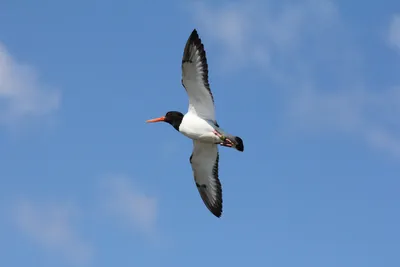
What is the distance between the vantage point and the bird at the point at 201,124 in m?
19.0

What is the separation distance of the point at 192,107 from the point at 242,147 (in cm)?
176

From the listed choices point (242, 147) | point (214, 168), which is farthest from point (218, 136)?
point (214, 168)

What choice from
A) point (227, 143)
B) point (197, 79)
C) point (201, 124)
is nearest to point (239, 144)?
point (227, 143)

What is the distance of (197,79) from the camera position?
19.2m

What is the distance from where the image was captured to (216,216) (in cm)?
2098

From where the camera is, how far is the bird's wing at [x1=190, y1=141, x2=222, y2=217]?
21.0 metres

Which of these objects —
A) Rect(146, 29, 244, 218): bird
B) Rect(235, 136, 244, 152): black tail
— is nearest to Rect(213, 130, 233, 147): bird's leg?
Rect(146, 29, 244, 218): bird

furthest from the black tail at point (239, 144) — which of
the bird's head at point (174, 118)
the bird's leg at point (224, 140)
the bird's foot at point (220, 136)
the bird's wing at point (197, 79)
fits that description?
the bird's head at point (174, 118)

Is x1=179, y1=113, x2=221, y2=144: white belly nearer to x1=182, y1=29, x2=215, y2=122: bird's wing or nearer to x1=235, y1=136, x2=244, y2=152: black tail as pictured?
x1=182, y1=29, x2=215, y2=122: bird's wing

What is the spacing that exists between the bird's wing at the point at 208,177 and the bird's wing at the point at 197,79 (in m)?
1.51

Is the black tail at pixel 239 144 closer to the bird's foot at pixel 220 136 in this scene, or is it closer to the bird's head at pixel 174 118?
the bird's foot at pixel 220 136

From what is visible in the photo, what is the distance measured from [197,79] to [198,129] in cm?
129

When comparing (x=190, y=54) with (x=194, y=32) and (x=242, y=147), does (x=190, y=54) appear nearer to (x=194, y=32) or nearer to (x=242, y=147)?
(x=194, y=32)

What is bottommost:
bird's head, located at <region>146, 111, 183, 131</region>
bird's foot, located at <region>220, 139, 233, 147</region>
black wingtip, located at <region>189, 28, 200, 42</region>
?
bird's foot, located at <region>220, 139, 233, 147</region>
